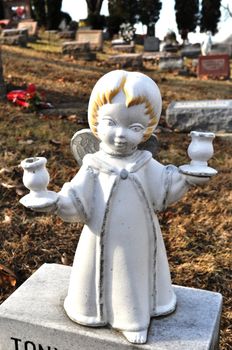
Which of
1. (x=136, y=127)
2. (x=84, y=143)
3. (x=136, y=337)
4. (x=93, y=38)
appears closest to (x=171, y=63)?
(x=93, y=38)

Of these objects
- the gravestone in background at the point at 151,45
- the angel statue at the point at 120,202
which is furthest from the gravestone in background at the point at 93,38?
the angel statue at the point at 120,202

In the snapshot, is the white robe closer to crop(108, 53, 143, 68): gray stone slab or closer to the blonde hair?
the blonde hair

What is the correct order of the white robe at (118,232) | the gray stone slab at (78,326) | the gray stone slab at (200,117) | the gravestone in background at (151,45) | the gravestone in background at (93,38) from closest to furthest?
1. the white robe at (118,232)
2. the gray stone slab at (78,326)
3. the gray stone slab at (200,117)
4. the gravestone in background at (93,38)
5. the gravestone in background at (151,45)

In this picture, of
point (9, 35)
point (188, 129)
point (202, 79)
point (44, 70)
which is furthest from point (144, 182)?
point (9, 35)

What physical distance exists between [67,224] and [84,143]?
6.09 ft

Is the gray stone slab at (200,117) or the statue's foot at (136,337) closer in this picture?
the statue's foot at (136,337)

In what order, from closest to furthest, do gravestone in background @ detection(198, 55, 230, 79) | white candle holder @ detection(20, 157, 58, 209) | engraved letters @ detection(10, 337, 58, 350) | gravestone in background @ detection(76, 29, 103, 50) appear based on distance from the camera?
white candle holder @ detection(20, 157, 58, 209)
engraved letters @ detection(10, 337, 58, 350)
gravestone in background @ detection(198, 55, 230, 79)
gravestone in background @ detection(76, 29, 103, 50)

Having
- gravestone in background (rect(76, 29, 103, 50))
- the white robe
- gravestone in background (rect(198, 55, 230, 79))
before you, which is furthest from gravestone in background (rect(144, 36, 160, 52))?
the white robe

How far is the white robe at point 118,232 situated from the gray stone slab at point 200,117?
4402 millimetres

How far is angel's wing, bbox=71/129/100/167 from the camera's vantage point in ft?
7.32

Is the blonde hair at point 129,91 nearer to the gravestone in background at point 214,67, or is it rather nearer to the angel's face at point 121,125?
the angel's face at point 121,125

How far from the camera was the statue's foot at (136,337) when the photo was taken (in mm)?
2141

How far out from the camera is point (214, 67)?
470 inches

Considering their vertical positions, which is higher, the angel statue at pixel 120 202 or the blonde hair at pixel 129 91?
the blonde hair at pixel 129 91
